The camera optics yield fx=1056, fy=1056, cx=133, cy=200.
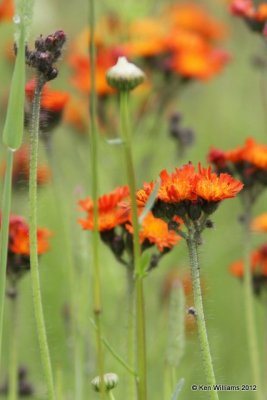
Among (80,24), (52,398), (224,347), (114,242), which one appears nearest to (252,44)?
(80,24)

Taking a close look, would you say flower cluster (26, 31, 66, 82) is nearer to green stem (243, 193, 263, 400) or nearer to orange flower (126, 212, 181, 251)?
orange flower (126, 212, 181, 251)

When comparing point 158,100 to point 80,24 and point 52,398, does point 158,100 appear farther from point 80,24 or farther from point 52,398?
point 80,24

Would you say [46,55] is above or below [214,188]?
above

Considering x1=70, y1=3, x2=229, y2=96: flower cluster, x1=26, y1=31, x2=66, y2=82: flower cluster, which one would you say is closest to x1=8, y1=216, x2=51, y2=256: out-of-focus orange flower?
x1=26, y1=31, x2=66, y2=82: flower cluster

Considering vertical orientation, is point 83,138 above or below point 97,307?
above

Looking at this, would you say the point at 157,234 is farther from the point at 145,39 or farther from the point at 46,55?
the point at 145,39

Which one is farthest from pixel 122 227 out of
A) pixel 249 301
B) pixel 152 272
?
pixel 152 272

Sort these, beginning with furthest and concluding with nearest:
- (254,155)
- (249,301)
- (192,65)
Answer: (192,65), (249,301), (254,155)
